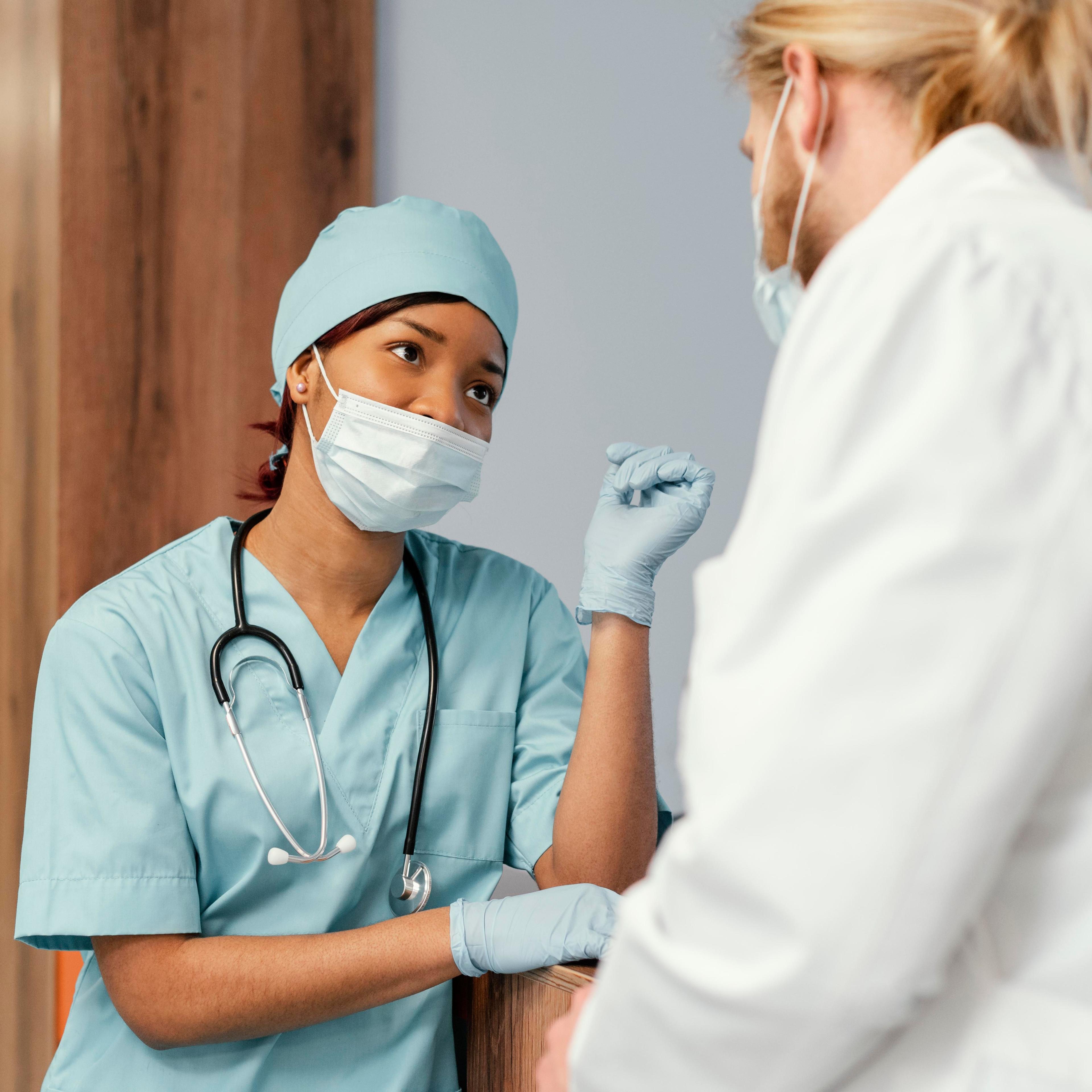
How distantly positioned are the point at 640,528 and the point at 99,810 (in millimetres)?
620

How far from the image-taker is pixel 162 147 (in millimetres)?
1760

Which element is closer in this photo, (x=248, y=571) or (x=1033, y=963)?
(x=1033, y=963)

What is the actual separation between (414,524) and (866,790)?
0.82 metres

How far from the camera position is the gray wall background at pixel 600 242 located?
162 cm

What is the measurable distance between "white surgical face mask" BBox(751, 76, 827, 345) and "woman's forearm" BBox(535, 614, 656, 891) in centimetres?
44

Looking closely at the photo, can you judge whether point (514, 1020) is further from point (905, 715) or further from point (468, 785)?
point (905, 715)

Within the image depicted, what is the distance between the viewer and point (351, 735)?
1111 millimetres

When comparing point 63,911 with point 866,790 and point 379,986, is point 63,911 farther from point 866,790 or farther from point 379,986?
point 866,790

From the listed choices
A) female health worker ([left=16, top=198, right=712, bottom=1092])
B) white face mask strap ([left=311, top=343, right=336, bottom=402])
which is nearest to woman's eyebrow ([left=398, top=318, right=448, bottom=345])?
female health worker ([left=16, top=198, right=712, bottom=1092])

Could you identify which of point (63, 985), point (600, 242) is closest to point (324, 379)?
point (600, 242)

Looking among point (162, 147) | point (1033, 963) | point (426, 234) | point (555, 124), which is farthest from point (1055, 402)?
point (162, 147)

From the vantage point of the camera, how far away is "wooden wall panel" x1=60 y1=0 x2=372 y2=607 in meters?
1.65

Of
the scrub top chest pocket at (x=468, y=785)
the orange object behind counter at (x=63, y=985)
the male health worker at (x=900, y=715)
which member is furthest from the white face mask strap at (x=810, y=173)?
the orange object behind counter at (x=63, y=985)

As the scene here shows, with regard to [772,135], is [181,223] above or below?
below
